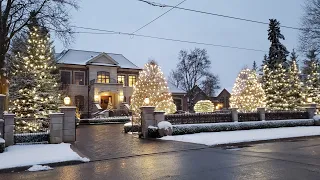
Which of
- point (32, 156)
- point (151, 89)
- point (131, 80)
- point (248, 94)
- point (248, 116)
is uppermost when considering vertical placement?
point (131, 80)

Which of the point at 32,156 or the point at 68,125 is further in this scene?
the point at 68,125

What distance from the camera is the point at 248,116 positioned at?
22.0 meters

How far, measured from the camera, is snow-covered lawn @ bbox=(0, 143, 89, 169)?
9.61 meters

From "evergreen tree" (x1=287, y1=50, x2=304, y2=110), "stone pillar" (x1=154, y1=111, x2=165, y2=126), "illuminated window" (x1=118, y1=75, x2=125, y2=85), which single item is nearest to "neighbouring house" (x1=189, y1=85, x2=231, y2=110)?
"illuminated window" (x1=118, y1=75, x2=125, y2=85)

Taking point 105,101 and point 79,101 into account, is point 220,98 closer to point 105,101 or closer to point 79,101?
point 105,101

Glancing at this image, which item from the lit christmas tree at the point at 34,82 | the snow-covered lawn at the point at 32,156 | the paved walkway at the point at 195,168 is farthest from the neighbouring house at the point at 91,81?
the paved walkway at the point at 195,168

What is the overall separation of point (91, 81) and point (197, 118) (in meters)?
23.6

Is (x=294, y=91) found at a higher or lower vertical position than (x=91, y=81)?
lower

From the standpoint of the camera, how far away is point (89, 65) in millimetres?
40094

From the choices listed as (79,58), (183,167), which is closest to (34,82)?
(183,167)

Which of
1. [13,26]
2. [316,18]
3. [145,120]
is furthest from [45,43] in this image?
[316,18]

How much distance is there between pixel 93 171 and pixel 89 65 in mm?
33050

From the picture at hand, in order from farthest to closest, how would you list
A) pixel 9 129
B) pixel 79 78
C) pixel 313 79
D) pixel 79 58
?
pixel 79 58 → pixel 79 78 → pixel 313 79 → pixel 9 129

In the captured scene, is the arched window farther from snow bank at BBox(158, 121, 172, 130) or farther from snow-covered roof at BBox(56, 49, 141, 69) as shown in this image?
snow bank at BBox(158, 121, 172, 130)
